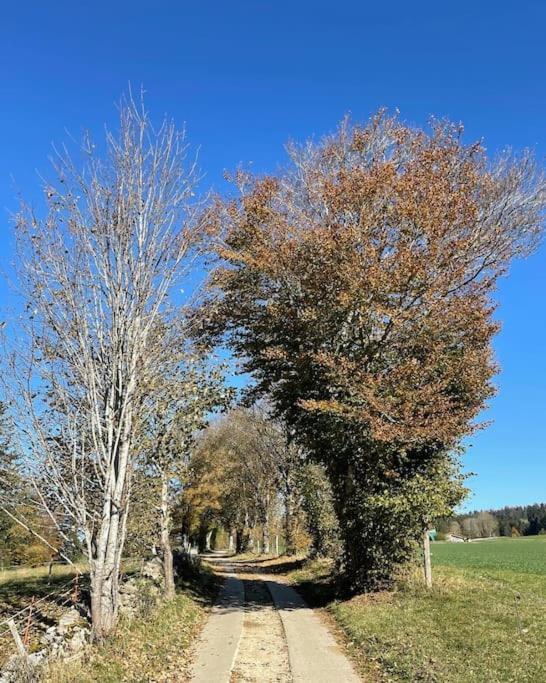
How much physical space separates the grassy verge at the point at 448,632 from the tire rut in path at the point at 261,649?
1.35 m

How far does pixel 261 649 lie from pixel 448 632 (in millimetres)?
3565

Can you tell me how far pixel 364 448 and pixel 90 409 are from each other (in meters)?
7.32

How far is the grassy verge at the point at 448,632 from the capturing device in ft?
27.7

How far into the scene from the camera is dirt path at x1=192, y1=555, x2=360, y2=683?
9.30m

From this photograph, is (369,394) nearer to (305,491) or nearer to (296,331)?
(296,331)

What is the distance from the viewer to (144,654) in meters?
10.2

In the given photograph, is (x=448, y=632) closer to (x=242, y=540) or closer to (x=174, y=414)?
(x=174, y=414)

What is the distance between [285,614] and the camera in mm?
15453

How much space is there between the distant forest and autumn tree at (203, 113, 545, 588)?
356 feet

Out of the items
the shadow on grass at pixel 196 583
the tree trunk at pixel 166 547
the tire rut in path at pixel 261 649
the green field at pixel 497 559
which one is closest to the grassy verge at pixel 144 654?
the tire rut in path at pixel 261 649

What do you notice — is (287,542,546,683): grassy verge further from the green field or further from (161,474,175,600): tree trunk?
the green field

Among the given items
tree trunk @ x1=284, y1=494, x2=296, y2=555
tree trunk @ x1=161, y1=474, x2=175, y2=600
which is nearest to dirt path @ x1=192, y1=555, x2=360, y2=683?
tree trunk @ x1=161, y1=474, x2=175, y2=600

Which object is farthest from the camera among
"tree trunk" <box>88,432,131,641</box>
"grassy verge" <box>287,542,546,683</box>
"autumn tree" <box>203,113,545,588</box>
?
"autumn tree" <box>203,113,545,588</box>

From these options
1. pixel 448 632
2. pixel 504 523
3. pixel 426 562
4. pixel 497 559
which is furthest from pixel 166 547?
pixel 504 523
